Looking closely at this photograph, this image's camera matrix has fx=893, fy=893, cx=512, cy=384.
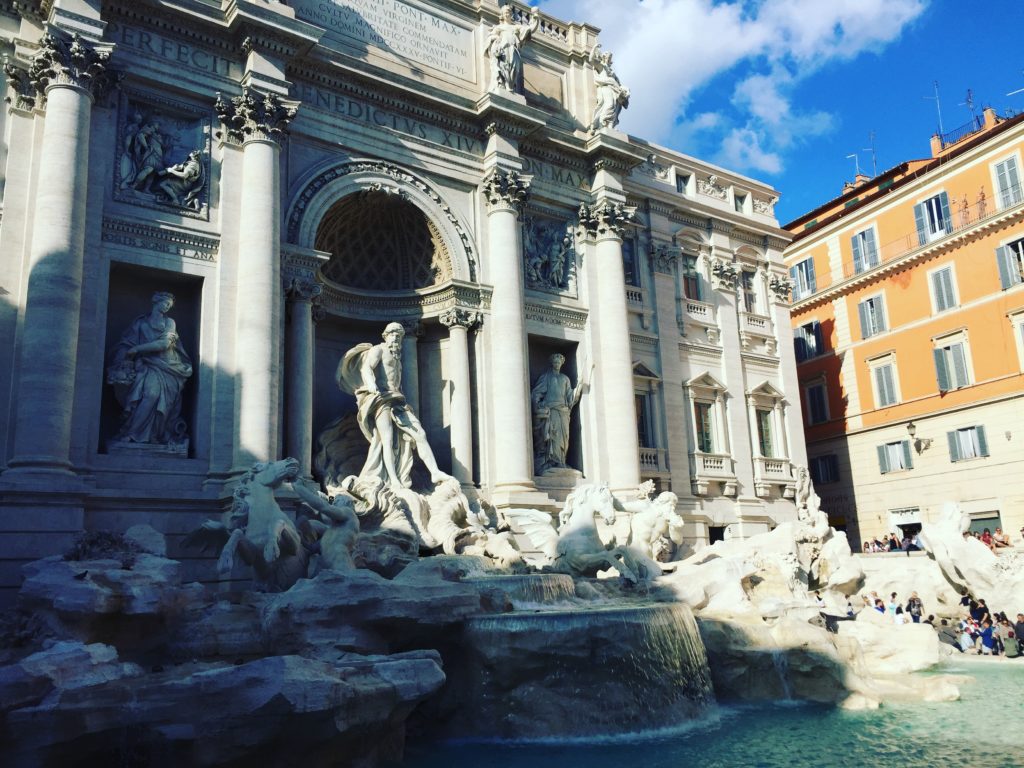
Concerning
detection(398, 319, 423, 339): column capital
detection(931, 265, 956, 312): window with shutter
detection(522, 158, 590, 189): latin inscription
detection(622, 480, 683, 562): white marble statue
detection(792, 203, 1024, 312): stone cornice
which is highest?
detection(522, 158, 590, 189): latin inscription

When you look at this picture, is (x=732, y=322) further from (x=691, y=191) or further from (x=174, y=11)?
(x=174, y=11)

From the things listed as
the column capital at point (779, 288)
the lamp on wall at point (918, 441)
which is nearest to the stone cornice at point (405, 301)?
the column capital at point (779, 288)

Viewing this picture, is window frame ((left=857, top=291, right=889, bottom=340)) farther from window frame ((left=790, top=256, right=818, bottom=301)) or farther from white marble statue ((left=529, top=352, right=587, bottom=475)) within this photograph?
white marble statue ((left=529, top=352, right=587, bottom=475))

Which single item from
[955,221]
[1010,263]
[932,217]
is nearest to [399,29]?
[955,221]

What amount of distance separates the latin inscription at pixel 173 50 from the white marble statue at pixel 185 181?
1804 millimetres

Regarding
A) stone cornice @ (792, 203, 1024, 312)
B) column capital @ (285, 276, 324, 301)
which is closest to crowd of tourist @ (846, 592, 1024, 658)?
stone cornice @ (792, 203, 1024, 312)

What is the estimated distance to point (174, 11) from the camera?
17.0m

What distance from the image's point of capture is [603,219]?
2316 centimetres

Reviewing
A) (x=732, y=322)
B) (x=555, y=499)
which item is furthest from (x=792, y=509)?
(x=555, y=499)

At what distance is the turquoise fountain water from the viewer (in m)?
9.79

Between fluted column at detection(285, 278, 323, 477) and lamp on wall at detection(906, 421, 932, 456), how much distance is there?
20.7 metres

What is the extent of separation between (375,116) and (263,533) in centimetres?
1095

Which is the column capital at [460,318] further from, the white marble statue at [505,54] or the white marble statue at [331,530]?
the white marble statue at [331,530]

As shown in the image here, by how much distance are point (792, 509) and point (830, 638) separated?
13.5 meters
